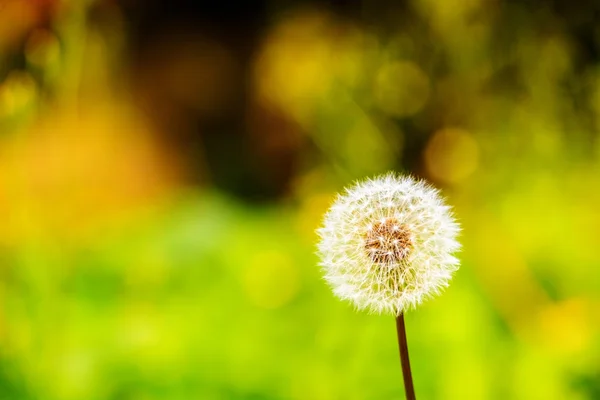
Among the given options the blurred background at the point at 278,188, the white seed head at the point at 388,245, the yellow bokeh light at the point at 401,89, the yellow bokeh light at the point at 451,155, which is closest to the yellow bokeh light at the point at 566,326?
the blurred background at the point at 278,188

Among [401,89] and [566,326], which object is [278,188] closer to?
[401,89]

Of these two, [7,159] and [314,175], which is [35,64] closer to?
[7,159]

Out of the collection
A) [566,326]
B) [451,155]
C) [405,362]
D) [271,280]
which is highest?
[451,155]

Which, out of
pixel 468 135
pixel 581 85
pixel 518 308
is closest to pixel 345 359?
pixel 518 308

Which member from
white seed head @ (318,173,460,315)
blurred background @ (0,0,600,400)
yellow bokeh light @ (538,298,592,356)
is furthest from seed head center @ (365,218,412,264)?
yellow bokeh light @ (538,298,592,356)

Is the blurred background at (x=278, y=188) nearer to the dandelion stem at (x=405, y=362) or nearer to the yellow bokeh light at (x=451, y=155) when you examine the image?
the yellow bokeh light at (x=451, y=155)

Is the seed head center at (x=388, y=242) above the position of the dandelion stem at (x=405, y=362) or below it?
above

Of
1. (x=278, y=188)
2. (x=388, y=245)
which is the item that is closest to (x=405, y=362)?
(x=388, y=245)
